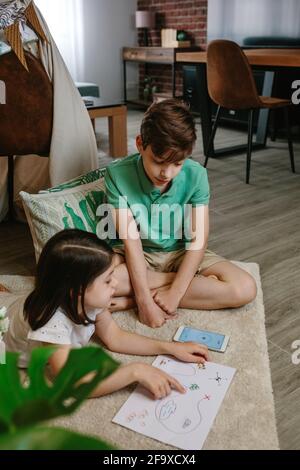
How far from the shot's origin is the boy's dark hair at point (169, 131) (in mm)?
1207

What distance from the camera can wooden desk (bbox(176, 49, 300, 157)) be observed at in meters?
2.58

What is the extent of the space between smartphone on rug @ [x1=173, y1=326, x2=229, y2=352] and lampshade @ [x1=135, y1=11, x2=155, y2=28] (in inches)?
177

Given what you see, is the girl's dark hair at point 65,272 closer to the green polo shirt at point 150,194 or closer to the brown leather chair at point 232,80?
the green polo shirt at point 150,194

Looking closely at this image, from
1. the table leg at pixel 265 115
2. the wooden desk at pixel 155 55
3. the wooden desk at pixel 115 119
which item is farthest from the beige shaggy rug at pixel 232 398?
the wooden desk at pixel 155 55

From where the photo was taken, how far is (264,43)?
377cm

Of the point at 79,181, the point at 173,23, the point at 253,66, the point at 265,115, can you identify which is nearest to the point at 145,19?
the point at 173,23

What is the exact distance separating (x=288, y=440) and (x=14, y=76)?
1.50 m

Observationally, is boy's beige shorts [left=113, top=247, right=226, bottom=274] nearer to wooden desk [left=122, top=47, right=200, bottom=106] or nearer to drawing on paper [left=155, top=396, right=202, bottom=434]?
drawing on paper [left=155, top=396, right=202, bottom=434]

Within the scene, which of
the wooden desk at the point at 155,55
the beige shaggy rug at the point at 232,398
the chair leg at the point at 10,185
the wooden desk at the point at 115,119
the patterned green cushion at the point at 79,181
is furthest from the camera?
the wooden desk at the point at 155,55

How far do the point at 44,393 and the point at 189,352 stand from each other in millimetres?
802

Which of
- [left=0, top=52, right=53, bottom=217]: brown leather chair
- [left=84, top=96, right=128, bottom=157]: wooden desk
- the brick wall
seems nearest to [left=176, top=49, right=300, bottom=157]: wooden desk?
[left=84, top=96, right=128, bottom=157]: wooden desk

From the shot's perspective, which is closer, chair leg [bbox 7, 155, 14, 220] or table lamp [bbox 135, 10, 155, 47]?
chair leg [bbox 7, 155, 14, 220]

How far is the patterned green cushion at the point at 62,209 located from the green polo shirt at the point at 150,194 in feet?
0.66

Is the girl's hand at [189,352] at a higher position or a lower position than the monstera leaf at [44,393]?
lower
